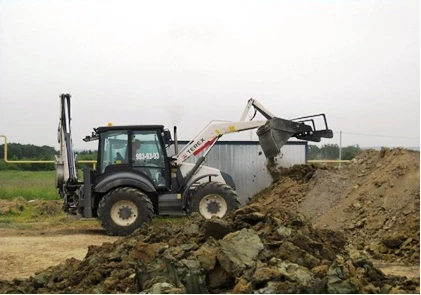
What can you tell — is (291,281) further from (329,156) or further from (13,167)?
(13,167)

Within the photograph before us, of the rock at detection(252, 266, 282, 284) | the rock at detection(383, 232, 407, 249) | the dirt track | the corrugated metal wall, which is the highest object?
the corrugated metal wall

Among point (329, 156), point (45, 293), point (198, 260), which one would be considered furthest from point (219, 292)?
point (329, 156)

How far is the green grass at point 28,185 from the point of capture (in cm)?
2008

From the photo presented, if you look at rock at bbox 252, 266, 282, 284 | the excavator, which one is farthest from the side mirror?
rock at bbox 252, 266, 282, 284

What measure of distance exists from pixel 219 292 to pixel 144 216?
6.31m

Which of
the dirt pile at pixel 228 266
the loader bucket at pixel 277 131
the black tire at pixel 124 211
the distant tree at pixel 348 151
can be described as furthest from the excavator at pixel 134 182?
the distant tree at pixel 348 151

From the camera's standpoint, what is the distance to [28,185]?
22.2 m

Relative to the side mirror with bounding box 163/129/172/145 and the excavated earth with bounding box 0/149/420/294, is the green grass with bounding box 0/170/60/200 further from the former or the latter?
the excavated earth with bounding box 0/149/420/294

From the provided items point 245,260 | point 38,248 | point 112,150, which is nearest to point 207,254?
point 245,260

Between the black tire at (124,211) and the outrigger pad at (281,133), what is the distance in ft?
12.5

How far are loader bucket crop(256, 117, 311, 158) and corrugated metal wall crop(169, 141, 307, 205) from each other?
4.31 ft

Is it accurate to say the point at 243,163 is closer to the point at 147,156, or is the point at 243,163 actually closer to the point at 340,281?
the point at 147,156

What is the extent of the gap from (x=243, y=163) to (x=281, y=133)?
2035 mm

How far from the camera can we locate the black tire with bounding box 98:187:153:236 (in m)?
13.1
